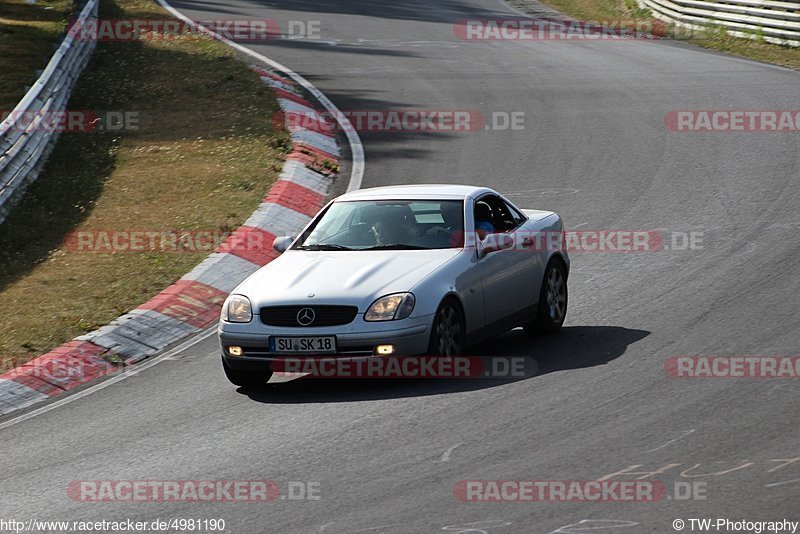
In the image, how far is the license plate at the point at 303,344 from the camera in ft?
31.6

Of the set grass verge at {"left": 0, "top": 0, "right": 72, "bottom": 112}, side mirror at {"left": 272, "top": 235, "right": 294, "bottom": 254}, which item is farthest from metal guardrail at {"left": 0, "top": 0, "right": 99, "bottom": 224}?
side mirror at {"left": 272, "top": 235, "right": 294, "bottom": 254}

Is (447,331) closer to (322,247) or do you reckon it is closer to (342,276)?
(342,276)

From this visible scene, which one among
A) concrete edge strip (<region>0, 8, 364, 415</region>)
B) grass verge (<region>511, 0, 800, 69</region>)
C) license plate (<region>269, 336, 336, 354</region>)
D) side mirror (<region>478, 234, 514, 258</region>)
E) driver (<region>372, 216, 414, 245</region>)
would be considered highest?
grass verge (<region>511, 0, 800, 69</region>)

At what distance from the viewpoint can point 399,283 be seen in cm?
980

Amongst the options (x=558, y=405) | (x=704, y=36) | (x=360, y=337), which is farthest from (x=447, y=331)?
(x=704, y=36)

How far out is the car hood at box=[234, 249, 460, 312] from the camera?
32.0ft

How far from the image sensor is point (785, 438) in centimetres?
773

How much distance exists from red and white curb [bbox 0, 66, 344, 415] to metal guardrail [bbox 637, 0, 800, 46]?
47.0ft

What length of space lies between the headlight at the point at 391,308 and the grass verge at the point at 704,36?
17.9 meters

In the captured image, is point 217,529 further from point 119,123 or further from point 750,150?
point 119,123

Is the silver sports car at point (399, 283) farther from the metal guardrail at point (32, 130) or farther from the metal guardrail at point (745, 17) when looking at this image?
the metal guardrail at point (745, 17)

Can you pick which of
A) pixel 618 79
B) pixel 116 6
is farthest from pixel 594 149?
pixel 116 6

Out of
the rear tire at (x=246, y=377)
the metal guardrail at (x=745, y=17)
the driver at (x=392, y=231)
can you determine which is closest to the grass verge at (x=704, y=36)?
the metal guardrail at (x=745, y=17)

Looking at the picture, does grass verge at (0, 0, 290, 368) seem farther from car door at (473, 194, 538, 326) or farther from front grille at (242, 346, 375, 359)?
car door at (473, 194, 538, 326)
